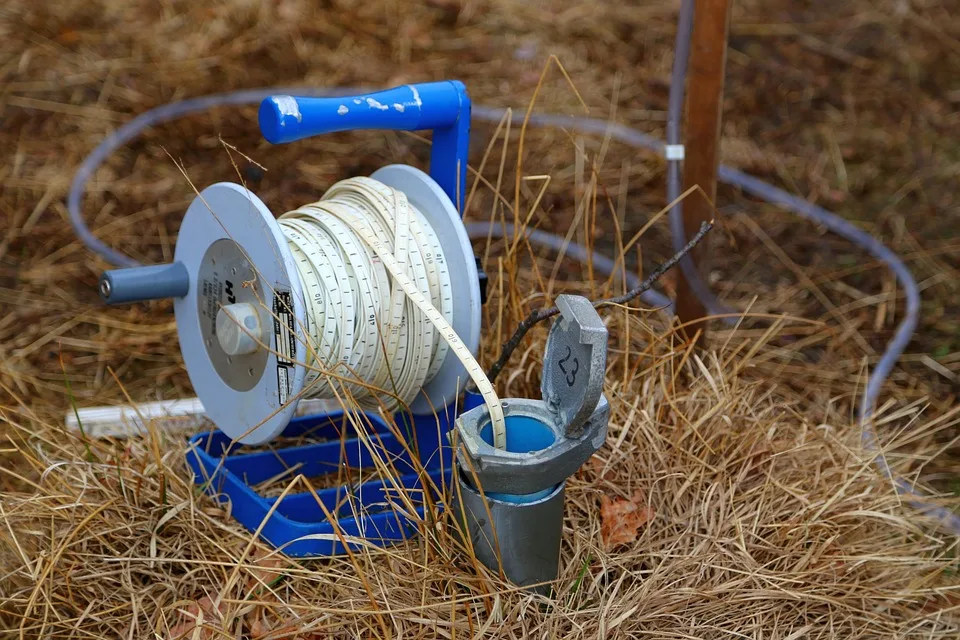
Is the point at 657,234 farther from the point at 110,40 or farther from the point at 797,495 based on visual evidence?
the point at 110,40

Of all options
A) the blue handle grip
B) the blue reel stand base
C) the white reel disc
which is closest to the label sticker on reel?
the white reel disc

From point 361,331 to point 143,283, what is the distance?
0.49m

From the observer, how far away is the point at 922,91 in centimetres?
451

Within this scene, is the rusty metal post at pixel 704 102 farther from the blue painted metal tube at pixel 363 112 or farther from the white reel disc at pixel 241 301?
the white reel disc at pixel 241 301

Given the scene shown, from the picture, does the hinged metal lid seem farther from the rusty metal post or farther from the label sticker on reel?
the rusty metal post

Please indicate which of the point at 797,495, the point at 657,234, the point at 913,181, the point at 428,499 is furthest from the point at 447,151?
the point at 913,181

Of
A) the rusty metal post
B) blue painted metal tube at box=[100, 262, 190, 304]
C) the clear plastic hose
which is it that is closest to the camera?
blue painted metal tube at box=[100, 262, 190, 304]

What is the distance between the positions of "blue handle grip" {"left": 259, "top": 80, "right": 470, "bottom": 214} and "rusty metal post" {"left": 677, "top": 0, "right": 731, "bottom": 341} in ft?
2.48

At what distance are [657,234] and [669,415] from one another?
54.9 inches

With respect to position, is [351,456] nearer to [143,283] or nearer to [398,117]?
[143,283]

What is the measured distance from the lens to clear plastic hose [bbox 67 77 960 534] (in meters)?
3.03

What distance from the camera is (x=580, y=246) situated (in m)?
3.39

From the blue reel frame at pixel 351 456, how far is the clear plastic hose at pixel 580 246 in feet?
2.69

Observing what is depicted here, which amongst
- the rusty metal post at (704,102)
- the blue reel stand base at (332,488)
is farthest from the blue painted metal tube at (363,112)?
the rusty metal post at (704,102)
